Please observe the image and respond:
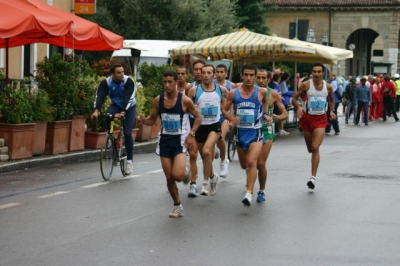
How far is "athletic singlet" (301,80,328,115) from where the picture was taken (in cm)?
1382

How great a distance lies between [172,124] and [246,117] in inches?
55.9

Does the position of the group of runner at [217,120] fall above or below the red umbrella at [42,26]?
below

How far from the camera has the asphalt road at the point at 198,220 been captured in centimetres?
839

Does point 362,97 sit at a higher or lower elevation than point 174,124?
higher

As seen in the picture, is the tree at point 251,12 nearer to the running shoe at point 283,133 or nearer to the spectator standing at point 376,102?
the spectator standing at point 376,102

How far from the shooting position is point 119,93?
14914 mm

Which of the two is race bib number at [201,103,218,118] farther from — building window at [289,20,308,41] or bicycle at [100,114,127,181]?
building window at [289,20,308,41]

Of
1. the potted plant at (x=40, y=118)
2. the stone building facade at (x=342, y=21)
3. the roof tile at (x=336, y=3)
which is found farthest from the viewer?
the stone building facade at (x=342, y=21)

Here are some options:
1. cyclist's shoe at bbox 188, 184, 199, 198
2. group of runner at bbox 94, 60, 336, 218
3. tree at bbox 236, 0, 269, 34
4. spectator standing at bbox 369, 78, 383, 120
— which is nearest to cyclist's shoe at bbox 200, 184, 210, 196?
group of runner at bbox 94, 60, 336, 218

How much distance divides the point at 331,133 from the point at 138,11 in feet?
48.4

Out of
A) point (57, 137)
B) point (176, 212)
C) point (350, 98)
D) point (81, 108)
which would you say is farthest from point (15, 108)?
point (350, 98)

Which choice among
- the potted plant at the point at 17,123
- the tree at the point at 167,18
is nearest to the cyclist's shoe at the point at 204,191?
the potted plant at the point at 17,123

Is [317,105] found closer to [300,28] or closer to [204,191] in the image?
[204,191]

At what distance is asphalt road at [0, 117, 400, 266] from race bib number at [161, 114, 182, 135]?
940 millimetres
